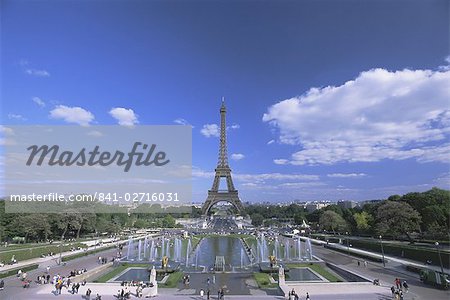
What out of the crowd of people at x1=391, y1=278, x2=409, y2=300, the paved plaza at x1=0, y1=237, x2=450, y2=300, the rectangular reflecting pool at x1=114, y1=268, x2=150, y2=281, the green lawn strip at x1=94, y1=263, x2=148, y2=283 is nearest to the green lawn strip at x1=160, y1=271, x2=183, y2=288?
the paved plaza at x1=0, y1=237, x2=450, y2=300

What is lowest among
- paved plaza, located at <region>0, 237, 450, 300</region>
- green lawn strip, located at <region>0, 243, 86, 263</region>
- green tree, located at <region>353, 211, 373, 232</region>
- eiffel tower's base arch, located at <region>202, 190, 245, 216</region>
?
paved plaza, located at <region>0, 237, 450, 300</region>

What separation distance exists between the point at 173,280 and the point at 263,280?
6.01 meters

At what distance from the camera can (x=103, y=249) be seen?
39.8 metres

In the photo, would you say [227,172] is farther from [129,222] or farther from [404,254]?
[404,254]

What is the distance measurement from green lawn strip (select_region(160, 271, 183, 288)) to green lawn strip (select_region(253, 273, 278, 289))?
535 cm

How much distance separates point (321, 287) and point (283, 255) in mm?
16028

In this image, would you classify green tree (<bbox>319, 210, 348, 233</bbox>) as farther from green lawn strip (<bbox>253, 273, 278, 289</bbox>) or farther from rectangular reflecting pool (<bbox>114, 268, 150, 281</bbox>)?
rectangular reflecting pool (<bbox>114, 268, 150, 281</bbox>)

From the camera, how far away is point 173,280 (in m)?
23.2

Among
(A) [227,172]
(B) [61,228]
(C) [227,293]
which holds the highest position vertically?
(A) [227,172]

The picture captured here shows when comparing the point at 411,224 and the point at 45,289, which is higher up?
the point at 411,224

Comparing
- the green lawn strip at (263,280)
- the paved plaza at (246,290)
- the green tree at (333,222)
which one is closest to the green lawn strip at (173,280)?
the paved plaza at (246,290)

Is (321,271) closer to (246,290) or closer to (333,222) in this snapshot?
(246,290)

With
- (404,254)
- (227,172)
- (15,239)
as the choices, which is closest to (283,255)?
(404,254)

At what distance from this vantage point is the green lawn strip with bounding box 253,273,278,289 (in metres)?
21.6
